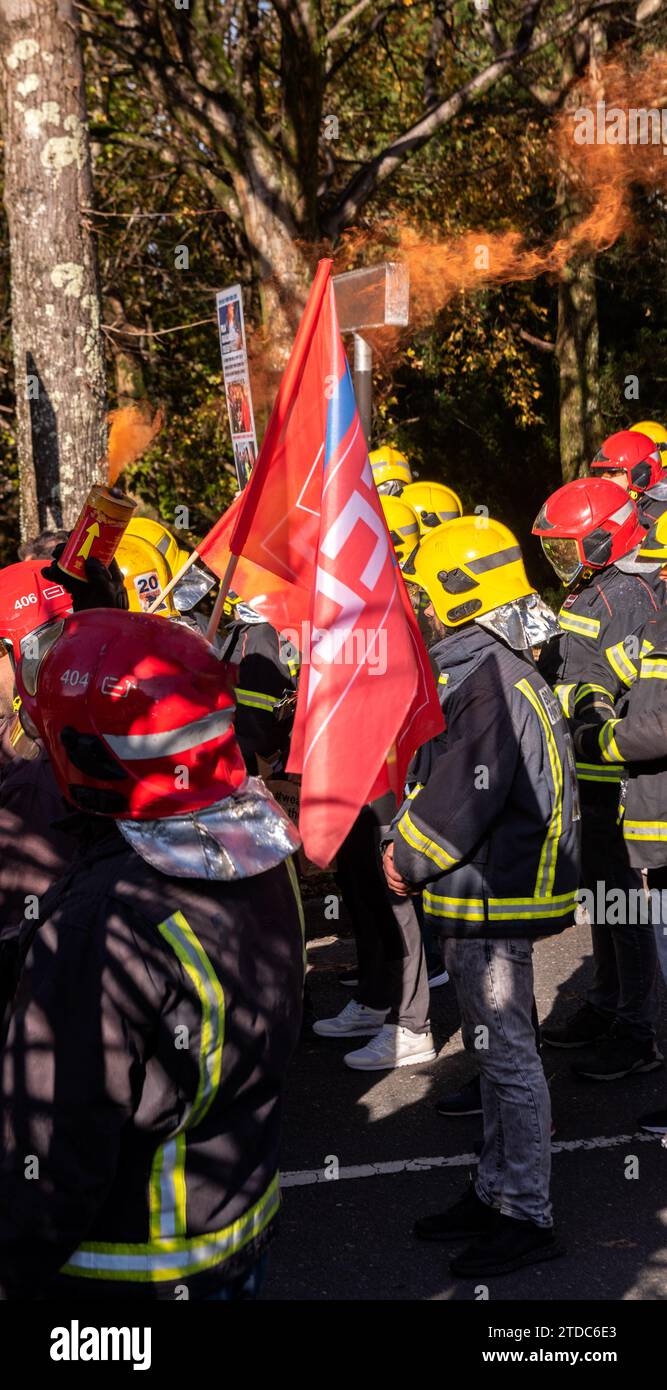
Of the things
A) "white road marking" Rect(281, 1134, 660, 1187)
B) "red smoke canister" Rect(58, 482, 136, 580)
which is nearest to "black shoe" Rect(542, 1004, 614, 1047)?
"white road marking" Rect(281, 1134, 660, 1187)

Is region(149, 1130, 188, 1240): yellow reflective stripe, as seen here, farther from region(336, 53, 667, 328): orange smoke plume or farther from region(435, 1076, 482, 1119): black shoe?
region(336, 53, 667, 328): orange smoke plume

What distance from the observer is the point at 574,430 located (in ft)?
52.9

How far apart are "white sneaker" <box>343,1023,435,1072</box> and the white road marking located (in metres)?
0.75

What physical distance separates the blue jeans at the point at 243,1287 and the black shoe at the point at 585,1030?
343cm

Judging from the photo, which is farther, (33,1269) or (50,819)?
(50,819)

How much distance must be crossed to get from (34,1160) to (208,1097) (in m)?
0.26

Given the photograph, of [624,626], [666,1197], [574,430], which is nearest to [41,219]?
[624,626]

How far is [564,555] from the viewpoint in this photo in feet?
17.7

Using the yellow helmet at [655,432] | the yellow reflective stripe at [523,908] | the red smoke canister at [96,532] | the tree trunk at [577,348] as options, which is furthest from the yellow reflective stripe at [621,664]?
the tree trunk at [577,348]

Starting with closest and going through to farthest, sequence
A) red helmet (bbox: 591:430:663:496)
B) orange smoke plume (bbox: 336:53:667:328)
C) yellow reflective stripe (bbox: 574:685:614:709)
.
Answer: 1. yellow reflective stripe (bbox: 574:685:614:709)
2. red helmet (bbox: 591:430:663:496)
3. orange smoke plume (bbox: 336:53:667:328)

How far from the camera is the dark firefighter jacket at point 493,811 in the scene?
3.73 meters

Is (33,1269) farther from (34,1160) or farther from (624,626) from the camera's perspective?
(624,626)

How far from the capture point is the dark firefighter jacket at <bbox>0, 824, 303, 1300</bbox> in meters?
1.91
